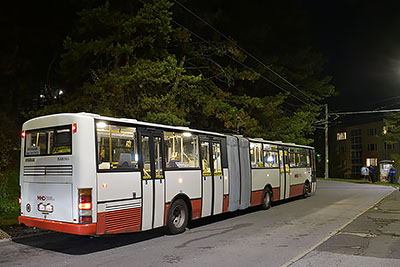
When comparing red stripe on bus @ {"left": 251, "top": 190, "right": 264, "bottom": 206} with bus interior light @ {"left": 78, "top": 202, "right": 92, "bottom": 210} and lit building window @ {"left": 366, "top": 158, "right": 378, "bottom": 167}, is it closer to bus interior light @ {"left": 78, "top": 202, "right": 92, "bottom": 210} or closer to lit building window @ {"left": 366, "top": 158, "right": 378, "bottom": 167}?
bus interior light @ {"left": 78, "top": 202, "right": 92, "bottom": 210}

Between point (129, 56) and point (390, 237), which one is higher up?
point (129, 56)

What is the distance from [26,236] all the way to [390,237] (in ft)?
30.1

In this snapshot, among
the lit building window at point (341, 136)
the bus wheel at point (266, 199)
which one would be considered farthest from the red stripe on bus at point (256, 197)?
the lit building window at point (341, 136)

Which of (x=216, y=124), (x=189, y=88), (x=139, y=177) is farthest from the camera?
(x=216, y=124)

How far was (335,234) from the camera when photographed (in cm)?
1031

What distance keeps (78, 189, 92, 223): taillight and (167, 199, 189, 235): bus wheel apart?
2663 millimetres

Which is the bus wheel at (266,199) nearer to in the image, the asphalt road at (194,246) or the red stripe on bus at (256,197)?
the red stripe on bus at (256,197)

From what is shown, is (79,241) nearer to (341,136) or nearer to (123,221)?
(123,221)

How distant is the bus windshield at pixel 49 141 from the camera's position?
8.37 metres

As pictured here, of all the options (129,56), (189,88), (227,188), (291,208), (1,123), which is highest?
(129,56)

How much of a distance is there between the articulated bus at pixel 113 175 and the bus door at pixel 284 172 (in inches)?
236

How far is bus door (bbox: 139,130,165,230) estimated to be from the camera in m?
9.30

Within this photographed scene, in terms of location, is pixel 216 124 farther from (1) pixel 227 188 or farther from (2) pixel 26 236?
(2) pixel 26 236

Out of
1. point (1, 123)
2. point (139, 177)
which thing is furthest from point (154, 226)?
point (1, 123)
